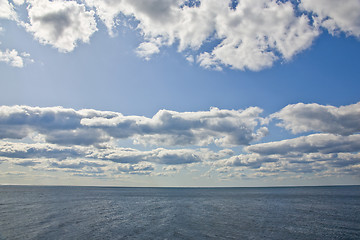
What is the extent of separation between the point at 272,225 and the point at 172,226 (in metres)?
19.9

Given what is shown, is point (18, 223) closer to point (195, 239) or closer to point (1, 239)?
point (1, 239)

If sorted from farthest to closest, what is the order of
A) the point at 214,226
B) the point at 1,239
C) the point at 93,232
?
the point at 214,226, the point at 93,232, the point at 1,239

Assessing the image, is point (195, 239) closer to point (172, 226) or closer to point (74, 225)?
point (172, 226)

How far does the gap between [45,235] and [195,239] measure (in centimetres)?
2359

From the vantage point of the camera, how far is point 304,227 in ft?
155

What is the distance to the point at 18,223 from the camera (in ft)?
157

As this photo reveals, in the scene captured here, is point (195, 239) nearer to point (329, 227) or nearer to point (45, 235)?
point (45, 235)

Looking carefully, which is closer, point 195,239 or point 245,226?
point 195,239

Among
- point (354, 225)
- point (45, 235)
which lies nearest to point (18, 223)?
point (45, 235)

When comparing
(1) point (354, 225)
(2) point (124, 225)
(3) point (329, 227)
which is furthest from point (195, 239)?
(1) point (354, 225)

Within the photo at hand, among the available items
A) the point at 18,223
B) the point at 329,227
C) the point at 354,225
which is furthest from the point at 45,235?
the point at 354,225

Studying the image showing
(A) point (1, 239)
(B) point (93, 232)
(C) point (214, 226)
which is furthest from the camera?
(C) point (214, 226)

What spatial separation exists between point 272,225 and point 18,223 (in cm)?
5019

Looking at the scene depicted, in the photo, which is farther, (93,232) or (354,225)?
(354,225)
